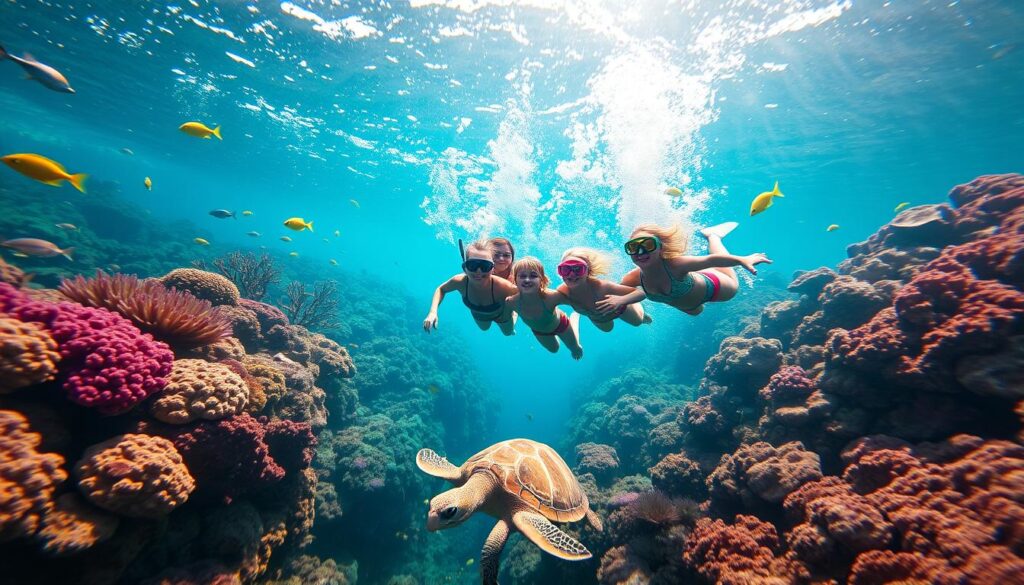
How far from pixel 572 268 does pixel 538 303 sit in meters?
0.95

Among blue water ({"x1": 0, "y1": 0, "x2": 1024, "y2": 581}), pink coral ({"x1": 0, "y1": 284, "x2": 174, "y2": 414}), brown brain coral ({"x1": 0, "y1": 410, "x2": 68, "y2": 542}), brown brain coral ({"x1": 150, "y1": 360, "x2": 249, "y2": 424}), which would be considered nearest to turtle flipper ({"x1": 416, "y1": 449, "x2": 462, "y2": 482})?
brown brain coral ({"x1": 150, "y1": 360, "x2": 249, "y2": 424})

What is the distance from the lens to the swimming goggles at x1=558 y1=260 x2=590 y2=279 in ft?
17.0

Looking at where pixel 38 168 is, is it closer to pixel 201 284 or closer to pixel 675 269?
pixel 201 284

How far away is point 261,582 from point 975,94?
112 feet

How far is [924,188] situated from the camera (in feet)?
102

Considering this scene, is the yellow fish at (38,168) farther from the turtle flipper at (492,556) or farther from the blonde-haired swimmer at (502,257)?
the turtle flipper at (492,556)

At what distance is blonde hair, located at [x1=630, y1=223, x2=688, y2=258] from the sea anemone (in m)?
6.28

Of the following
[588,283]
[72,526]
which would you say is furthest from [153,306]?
[588,283]

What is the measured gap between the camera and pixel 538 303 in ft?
19.0

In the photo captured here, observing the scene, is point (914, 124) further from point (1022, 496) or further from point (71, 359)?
point (71, 359)

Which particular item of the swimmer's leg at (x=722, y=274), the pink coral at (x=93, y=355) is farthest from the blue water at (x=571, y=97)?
the pink coral at (x=93, y=355)

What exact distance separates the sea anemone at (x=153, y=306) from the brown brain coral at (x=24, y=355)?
110 cm

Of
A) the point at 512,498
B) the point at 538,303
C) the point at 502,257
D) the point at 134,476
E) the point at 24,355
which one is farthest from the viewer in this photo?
the point at 502,257

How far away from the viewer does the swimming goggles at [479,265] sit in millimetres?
5359
